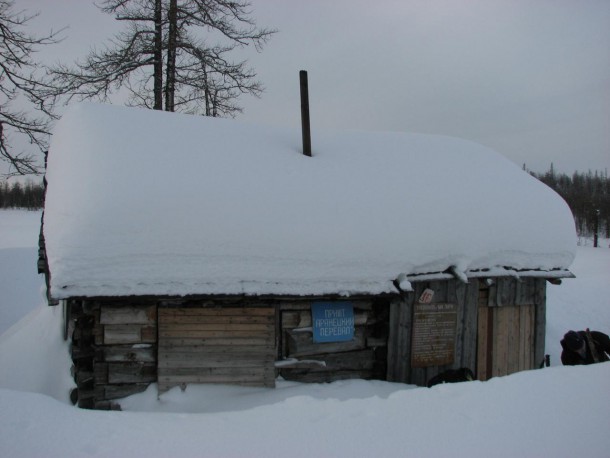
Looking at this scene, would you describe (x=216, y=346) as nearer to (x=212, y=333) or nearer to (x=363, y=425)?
(x=212, y=333)

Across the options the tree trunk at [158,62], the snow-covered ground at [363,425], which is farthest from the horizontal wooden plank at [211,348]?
the tree trunk at [158,62]

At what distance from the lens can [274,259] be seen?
254 inches

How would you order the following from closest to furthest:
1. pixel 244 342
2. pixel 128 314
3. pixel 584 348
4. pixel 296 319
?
pixel 128 314
pixel 244 342
pixel 296 319
pixel 584 348

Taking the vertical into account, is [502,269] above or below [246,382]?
above

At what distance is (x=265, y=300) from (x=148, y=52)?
36.7ft

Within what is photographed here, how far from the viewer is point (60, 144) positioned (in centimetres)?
811

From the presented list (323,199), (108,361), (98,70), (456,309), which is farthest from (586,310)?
(98,70)

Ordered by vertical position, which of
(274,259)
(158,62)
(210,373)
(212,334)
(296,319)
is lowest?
(210,373)

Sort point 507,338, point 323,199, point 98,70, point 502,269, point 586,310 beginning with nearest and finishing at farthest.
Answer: point 323,199 < point 502,269 < point 507,338 < point 98,70 < point 586,310

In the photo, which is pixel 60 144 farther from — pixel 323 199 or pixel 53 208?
pixel 323 199

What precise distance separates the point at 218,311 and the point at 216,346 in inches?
18.7

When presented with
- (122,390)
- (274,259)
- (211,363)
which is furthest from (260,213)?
(122,390)

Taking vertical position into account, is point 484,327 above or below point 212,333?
below

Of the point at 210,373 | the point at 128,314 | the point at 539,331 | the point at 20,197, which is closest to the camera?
the point at 128,314
